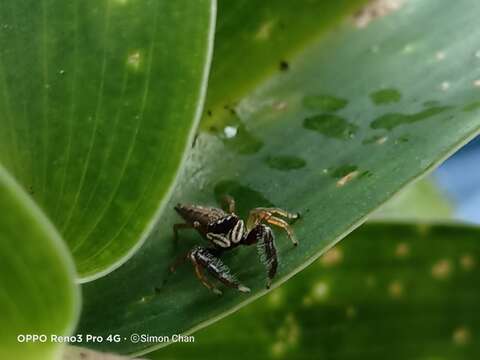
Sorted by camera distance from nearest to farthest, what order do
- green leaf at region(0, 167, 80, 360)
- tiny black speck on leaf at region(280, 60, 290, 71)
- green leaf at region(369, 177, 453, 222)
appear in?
1. green leaf at region(0, 167, 80, 360)
2. tiny black speck on leaf at region(280, 60, 290, 71)
3. green leaf at region(369, 177, 453, 222)

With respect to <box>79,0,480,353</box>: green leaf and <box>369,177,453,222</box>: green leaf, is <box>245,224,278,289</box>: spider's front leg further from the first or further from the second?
<box>369,177,453,222</box>: green leaf

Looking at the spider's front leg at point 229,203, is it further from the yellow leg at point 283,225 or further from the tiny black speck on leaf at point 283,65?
the tiny black speck on leaf at point 283,65

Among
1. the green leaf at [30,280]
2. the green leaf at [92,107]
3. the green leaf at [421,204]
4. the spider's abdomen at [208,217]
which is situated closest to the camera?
the green leaf at [30,280]

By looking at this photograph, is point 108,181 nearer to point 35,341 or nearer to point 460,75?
point 35,341

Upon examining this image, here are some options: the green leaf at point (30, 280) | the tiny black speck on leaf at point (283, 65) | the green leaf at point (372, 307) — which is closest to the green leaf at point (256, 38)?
the tiny black speck on leaf at point (283, 65)

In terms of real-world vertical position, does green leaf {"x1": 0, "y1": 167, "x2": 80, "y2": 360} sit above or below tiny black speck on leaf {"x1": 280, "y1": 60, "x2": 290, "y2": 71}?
below

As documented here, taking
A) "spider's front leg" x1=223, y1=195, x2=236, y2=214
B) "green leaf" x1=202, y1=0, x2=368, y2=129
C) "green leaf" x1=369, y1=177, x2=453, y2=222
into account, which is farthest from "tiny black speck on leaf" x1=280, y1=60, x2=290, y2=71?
"green leaf" x1=369, y1=177, x2=453, y2=222
